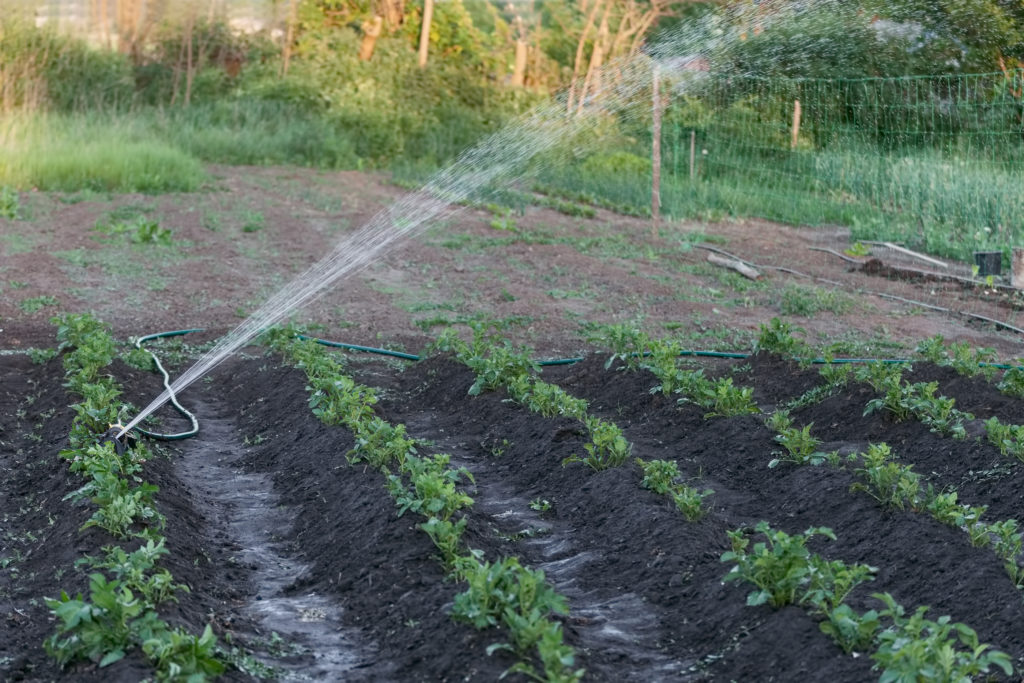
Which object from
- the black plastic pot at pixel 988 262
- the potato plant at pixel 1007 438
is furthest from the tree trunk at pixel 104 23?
the potato plant at pixel 1007 438

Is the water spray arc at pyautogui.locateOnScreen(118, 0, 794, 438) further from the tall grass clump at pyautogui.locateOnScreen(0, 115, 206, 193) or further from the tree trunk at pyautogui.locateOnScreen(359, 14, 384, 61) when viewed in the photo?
the tree trunk at pyautogui.locateOnScreen(359, 14, 384, 61)

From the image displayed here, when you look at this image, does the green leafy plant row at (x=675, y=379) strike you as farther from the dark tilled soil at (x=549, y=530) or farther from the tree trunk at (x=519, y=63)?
the tree trunk at (x=519, y=63)

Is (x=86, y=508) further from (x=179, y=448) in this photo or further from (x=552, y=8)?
(x=552, y=8)

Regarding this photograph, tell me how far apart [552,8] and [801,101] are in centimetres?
1318

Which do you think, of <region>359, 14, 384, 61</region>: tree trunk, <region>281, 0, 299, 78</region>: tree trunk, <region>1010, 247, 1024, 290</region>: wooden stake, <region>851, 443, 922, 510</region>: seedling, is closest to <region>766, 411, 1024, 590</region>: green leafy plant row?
<region>851, 443, 922, 510</region>: seedling

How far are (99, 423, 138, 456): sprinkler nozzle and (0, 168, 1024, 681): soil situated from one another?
0.78 feet

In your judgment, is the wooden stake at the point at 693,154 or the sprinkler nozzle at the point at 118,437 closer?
the sprinkler nozzle at the point at 118,437

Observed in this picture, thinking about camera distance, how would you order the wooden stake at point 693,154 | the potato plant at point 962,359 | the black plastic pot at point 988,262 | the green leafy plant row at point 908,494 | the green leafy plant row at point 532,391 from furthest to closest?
the wooden stake at point 693,154
the black plastic pot at point 988,262
the potato plant at point 962,359
the green leafy plant row at point 532,391
the green leafy plant row at point 908,494

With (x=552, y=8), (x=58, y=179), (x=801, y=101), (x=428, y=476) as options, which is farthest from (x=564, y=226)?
(x=552, y=8)

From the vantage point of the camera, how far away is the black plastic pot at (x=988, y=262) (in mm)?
10766

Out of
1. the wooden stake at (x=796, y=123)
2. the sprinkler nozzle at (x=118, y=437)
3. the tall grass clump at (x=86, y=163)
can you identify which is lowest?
the sprinkler nozzle at (x=118, y=437)

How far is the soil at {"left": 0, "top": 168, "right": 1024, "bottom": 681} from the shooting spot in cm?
423

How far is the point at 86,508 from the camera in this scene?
16.4 ft

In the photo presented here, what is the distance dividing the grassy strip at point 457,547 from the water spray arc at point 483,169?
1129 millimetres
